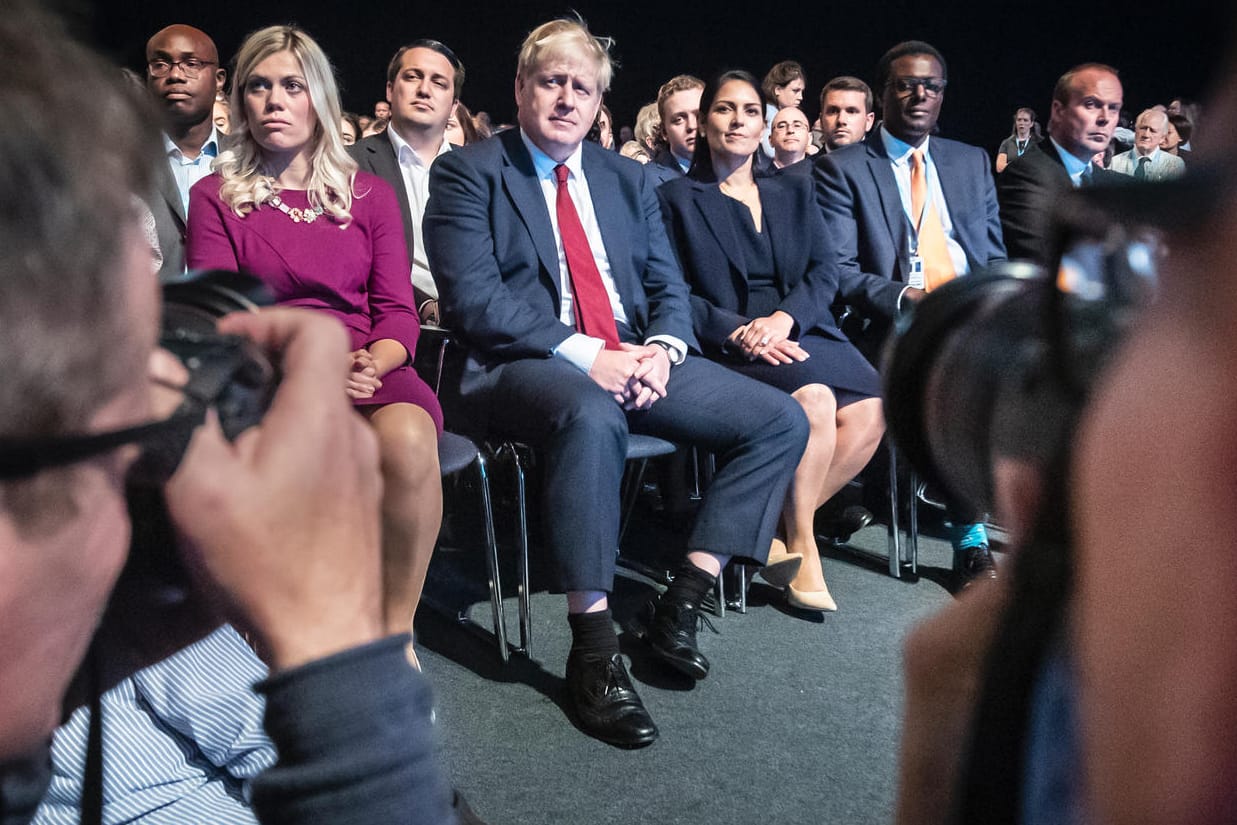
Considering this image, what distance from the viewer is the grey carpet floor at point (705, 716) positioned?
5.48 feet

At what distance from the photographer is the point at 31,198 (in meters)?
0.29

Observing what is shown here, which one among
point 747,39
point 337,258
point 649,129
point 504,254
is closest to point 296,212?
point 337,258

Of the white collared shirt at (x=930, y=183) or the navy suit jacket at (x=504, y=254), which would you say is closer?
the navy suit jacket at (x=504, y=254)

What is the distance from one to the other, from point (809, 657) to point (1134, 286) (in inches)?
Result: 81.3

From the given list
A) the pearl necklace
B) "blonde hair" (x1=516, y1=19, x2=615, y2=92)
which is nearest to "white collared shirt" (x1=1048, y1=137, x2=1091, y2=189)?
"blonde hair" (x1=516, y1=19, x2=615, y2=92)

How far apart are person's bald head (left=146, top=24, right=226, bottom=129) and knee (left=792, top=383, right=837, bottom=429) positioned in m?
1.95

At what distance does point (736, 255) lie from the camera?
2848 millimetres

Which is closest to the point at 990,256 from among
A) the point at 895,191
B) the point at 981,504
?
the point at 895,191

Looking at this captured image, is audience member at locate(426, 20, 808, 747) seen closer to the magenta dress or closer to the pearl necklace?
the magenta dress

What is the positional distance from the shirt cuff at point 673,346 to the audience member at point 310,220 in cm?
63

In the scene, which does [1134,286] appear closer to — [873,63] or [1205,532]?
[1205,532]

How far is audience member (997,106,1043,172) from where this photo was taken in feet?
26.5

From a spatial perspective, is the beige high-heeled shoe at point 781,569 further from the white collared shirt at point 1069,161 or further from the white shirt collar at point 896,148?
the white collared shirt at point 1069,161

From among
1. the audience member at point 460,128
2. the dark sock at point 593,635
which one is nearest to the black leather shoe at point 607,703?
the dark sock at point 593,635
